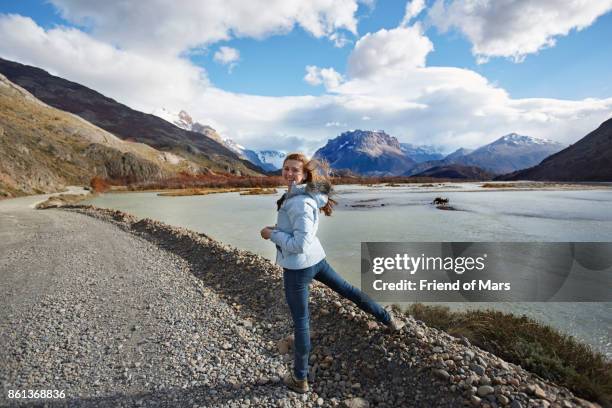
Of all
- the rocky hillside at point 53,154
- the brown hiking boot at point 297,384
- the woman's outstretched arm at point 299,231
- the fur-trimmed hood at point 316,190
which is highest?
the rocky hillside at point 53,154

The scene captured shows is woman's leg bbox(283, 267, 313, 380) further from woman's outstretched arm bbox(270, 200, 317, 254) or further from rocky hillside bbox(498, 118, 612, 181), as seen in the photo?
rocky hillside bbox(498, 118, 612, 181)

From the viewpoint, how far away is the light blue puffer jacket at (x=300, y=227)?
4.15 m

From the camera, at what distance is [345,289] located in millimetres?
5156

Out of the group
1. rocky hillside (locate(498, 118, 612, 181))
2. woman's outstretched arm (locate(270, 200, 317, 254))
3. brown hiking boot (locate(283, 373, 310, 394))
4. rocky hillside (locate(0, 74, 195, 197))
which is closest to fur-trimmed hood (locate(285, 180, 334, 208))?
woman's outstretched arm (locate(270, 200, 317, 254))

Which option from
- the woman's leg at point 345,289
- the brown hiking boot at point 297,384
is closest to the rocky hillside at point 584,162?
the woman's leg at point 345,289

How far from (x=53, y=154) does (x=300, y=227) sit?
4789 inches

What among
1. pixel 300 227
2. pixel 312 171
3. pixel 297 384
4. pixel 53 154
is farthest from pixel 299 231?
pixel 53 154

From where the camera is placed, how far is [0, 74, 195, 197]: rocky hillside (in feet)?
220

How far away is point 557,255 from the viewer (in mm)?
15055

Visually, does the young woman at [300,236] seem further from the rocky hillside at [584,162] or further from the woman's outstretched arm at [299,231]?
the rocky hillside at [584,162]

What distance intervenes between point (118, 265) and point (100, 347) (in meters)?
6.98

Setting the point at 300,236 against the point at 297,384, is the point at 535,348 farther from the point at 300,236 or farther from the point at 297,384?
the point at 300,236

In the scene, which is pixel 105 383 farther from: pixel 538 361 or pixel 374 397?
pixel 538 361

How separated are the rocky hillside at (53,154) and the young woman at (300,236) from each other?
66382mm
